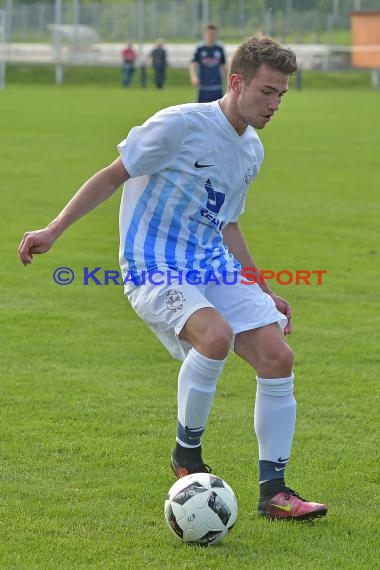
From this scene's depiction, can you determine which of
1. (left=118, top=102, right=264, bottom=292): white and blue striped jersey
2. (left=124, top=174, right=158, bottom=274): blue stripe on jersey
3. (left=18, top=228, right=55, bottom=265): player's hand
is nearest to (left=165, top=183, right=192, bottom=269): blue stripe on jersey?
(left=118, top=102, right=264, bottom=292): white and blue striped jersey

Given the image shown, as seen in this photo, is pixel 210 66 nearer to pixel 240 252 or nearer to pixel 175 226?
pixel 240 252

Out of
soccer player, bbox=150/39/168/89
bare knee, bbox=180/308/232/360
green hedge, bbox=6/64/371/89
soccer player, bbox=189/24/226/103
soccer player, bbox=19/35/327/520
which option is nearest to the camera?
bare knee, bbox=180/308/232/360

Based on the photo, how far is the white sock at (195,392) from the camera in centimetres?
461

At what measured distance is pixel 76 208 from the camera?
15.2 ft

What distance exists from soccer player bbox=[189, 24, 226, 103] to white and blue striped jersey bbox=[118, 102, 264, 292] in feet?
59.5

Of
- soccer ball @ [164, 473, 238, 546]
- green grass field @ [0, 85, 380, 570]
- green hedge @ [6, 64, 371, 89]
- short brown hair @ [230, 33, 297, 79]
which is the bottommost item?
green hedge @ [6, 64, 371, 89]

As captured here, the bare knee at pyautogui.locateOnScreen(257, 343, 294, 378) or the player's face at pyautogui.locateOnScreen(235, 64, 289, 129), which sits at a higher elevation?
the player's face at pyautogui.locateOnScreen(235, 64, 289, 129)

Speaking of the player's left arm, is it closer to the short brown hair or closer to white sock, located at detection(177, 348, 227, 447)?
white sock, located at detection(177, 348, 227, 447)

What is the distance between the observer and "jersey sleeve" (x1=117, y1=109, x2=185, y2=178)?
4.70 m

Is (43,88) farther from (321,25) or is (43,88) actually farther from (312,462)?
(312,462)

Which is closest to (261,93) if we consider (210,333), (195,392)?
(210,333)

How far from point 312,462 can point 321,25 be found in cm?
4943

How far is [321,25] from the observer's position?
173 ft

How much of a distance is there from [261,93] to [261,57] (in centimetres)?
15
